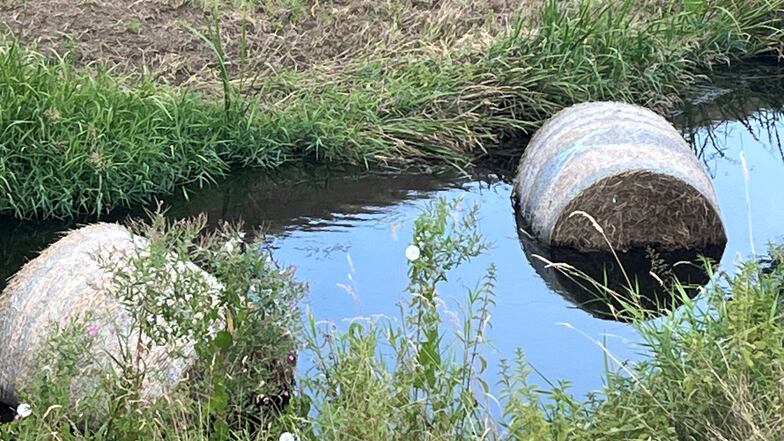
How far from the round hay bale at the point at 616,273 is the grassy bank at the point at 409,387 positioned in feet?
5.08

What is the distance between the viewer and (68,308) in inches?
179

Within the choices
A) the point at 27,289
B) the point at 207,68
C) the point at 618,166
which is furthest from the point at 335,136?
the point at 27,289

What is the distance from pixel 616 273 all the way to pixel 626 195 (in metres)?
0.40

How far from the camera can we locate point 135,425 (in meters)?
3.78

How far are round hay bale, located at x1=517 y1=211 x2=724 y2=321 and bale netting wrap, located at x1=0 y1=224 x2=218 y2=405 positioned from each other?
Answer: 2090 mm

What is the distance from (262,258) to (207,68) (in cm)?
448

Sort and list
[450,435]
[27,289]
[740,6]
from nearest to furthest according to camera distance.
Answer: [450,435]
[27,289]
[740,6]

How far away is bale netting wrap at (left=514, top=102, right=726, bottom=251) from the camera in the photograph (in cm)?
615

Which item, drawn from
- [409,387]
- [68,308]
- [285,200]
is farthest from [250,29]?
[409,387]

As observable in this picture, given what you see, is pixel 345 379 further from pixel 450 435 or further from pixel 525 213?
pixel 525 213

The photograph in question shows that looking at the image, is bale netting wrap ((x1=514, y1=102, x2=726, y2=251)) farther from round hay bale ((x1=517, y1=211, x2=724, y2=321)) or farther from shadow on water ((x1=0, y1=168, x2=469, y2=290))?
shadow on water ((x1=0, y1=168, x2=469, y2=290))

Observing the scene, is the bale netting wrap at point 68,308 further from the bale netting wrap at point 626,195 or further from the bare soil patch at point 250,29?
the bare soil patch at point 250,29

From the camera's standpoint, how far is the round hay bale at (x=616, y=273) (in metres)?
5.69

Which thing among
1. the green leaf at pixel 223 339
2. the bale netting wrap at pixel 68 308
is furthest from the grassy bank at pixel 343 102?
the green leaf at pixel 223 339
